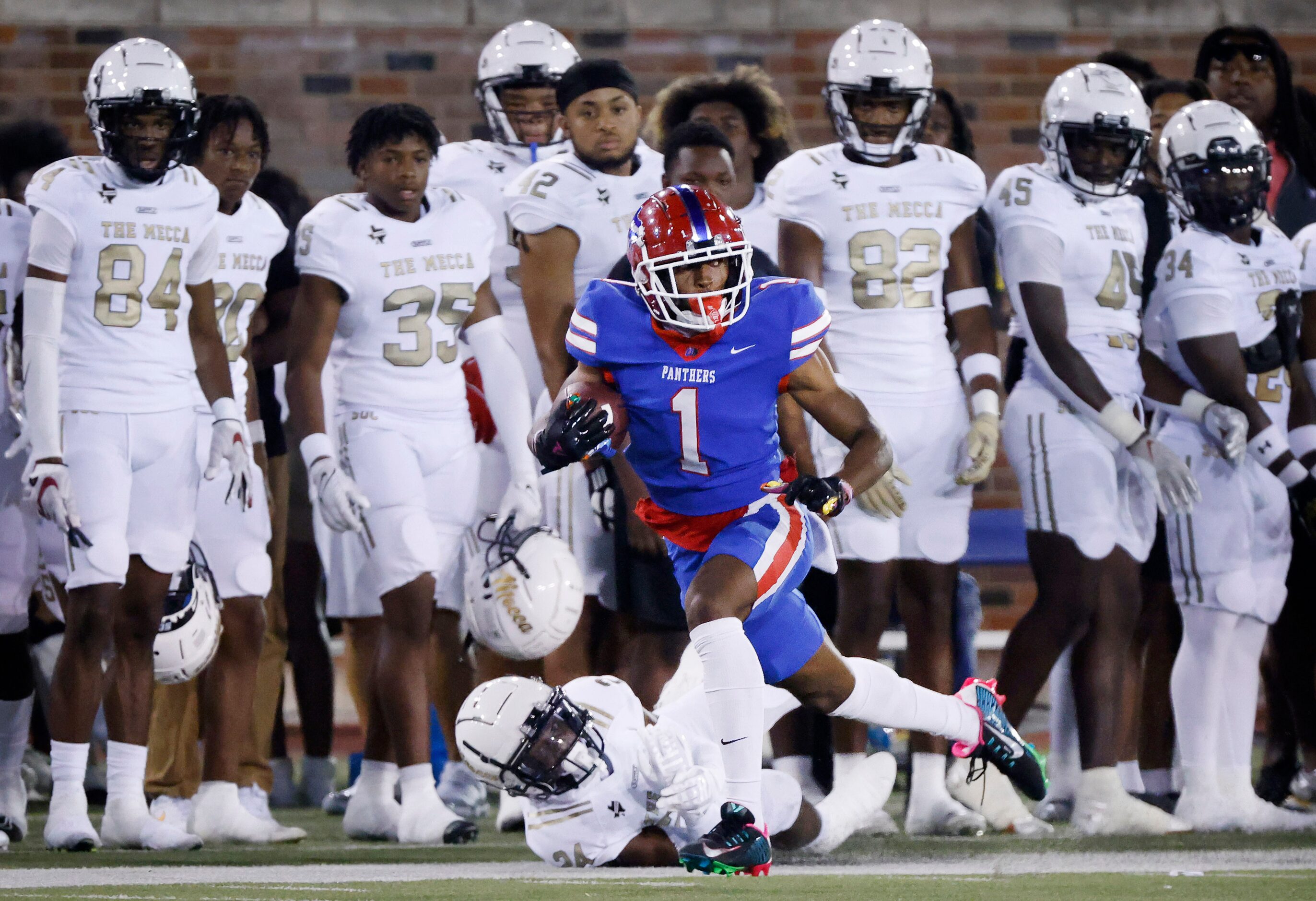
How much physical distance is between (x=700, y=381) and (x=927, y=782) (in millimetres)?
1675

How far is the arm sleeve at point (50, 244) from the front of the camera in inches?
202

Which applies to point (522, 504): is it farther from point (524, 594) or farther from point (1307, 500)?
point (1307, 500)

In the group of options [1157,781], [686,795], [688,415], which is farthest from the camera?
[1157,781]

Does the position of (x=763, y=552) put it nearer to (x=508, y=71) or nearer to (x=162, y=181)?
(x=162, y=181)

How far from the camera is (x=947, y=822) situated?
5363mm

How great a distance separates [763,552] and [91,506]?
6.20ft

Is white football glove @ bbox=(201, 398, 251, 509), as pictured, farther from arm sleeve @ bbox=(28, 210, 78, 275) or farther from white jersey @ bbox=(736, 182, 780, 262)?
white jersey @ bbox=(736, 182, 780, 262)

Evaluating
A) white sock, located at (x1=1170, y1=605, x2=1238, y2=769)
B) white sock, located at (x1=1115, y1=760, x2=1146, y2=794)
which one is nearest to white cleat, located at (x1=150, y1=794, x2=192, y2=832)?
white sock, located at (x1=1115, y1=760, x2=1146, y2=794)

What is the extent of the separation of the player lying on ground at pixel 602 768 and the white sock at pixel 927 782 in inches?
29.7

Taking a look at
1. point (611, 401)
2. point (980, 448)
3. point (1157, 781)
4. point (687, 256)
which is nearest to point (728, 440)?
point (611, 401)

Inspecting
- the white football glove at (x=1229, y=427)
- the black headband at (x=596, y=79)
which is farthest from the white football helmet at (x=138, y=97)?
the white football glove at (x=1229, y=427)

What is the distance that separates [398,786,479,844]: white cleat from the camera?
521cm

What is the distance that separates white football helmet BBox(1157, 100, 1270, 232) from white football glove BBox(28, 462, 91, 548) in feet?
10.7

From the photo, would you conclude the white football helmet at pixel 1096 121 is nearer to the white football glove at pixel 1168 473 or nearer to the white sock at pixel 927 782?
the white football glove at pixel 1168 473
